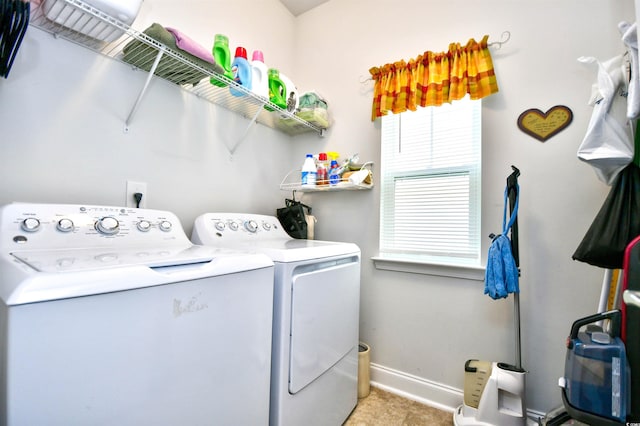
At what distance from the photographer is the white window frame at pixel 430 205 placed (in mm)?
1702

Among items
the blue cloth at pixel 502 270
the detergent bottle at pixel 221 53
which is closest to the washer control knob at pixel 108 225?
the detergent bottle at pixel 221 53

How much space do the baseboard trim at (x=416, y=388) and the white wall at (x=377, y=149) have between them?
0.8 inches

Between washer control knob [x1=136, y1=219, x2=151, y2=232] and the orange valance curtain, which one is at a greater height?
the orange valance curtain

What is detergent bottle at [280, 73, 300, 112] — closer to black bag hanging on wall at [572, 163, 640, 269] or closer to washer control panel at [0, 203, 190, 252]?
washer control panel at [0, 203, 190, 252]

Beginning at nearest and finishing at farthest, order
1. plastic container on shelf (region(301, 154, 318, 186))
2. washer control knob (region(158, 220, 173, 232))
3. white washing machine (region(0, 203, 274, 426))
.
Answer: white washing machine (region(0, 203, 274, 426)), washer control knob (region(158, 220, 173, 232)), plastic container on shelf (region(301, 154, 318, 186))

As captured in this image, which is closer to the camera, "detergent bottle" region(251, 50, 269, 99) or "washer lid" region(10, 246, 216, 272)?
"washer lid" region(10, 246, 216, 272)

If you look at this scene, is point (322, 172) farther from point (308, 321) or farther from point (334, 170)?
point (308, 321)

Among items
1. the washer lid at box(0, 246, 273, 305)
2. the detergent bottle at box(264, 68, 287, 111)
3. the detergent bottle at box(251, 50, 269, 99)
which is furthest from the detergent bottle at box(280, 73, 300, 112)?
the washer lid at box(0, 246, 273, 305)

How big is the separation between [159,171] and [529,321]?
2213mm

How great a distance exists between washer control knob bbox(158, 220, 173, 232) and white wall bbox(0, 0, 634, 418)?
259mm

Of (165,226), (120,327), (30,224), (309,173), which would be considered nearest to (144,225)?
(165,226)

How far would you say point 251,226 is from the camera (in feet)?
5.63

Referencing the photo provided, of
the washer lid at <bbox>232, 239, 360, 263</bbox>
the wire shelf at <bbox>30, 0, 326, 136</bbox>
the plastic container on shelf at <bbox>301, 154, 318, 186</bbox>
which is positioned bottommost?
the washer lid at <bbox>232, 239, 360, 263</bbox>

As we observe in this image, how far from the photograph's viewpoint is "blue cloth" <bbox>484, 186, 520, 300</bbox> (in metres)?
1.37
